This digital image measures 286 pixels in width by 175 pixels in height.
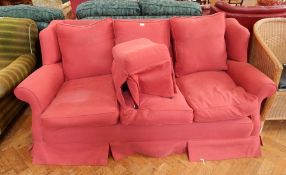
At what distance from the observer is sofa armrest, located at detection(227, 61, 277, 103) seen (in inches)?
67.1

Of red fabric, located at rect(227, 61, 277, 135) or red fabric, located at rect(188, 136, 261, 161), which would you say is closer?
red fabric, located at rect(227, 61, 277, 135)

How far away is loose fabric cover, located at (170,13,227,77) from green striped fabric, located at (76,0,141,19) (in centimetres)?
37

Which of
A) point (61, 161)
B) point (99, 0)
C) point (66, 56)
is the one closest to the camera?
point (61, 161)

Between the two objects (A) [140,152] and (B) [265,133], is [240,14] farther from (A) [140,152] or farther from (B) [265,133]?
(A) [140,152]

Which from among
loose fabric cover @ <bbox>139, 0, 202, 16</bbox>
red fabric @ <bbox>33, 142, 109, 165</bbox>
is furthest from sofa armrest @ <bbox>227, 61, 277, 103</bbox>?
red fabric @ <bbox>33, 142, 109, 165</bbox>

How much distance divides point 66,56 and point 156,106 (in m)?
0.85

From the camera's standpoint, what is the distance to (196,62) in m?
2.05

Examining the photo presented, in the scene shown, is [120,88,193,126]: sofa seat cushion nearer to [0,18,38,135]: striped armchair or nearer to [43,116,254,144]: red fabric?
[43,116,254,144]: red fabric

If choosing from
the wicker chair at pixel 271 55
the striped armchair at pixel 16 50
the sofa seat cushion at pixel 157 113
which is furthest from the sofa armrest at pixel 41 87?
the wicker chair at pixel 271 55

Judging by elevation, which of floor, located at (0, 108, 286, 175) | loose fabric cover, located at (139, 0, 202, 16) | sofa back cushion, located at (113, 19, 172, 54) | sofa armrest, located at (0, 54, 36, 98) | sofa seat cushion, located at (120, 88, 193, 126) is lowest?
floor, located at (0, 108, 286, 175)

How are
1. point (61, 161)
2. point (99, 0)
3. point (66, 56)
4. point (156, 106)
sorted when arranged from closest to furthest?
point (156, 106) → point (61, 161) → point (66, 56) → point (99, 0)

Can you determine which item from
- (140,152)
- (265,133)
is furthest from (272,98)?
(140,152)

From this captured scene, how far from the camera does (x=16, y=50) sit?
227cm

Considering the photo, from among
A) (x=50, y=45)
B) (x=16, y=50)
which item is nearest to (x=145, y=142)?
(x=50, y=45)
